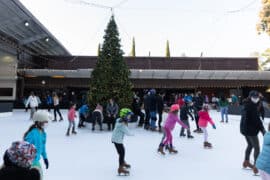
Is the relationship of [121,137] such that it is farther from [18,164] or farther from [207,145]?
[207,145]

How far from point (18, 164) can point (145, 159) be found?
3.50 metres

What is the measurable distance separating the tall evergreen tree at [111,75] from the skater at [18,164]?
7522 mm

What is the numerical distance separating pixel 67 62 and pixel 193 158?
718 inches

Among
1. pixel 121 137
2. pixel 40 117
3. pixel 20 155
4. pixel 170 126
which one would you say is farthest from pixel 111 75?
pixel 20 155

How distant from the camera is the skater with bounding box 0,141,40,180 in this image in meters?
1.34

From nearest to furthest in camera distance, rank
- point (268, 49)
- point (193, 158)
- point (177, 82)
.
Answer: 1. point (193, 158)
2. point (268, 49)
3. point (177, 82)

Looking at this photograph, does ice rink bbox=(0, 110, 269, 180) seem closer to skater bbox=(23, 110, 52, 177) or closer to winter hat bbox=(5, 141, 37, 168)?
skater bbox=(23, 110, 52, 177)

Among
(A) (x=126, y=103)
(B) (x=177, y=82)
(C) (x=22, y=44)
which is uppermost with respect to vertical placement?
(C) (x=22, y=44)

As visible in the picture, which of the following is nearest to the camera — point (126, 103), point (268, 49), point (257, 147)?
point (257, 147)

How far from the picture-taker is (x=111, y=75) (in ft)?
30.2

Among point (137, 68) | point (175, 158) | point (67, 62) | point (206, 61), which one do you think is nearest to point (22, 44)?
point (67, 62)

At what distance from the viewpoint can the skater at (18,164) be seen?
4.41 ft

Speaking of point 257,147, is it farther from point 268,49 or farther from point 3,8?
point 268,49

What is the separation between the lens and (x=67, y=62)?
20656 millimetres
